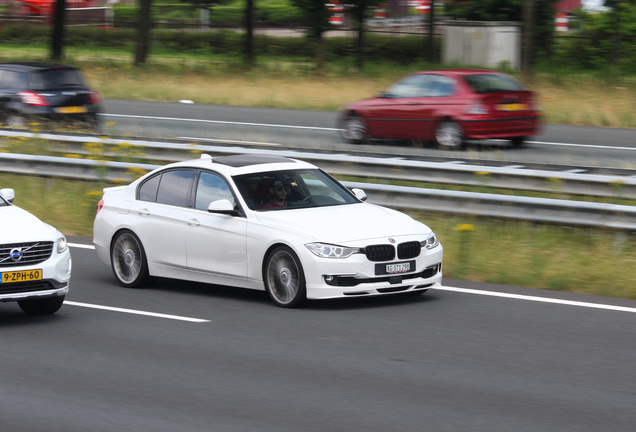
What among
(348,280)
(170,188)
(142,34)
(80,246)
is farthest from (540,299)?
(142,34)

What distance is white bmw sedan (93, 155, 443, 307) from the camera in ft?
33.6

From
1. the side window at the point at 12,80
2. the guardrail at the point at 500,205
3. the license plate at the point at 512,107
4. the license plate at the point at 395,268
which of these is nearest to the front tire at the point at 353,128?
the license plate at the point at 512,107

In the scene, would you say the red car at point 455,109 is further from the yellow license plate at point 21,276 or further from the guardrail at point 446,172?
the yellow license plate at point 21,276

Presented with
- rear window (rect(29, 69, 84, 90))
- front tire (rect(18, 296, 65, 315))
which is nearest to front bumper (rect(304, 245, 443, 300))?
front tire (rect(18, 296, 65, 315))

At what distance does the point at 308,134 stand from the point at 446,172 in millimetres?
11088

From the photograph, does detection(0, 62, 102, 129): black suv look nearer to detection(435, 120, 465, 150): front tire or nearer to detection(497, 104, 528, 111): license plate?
detection(435, 120, 465, 150): front tire

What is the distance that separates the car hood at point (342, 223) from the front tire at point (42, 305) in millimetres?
2034

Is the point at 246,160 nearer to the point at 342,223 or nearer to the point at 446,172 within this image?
Result: the point at 342,223

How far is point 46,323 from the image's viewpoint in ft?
32.8

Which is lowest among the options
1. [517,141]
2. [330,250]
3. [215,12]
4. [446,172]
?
[215,12]

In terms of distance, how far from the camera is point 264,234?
1057cm

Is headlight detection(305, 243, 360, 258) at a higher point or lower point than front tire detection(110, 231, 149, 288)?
higher

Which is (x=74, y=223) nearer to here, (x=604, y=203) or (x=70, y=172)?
(x=70, y=172)

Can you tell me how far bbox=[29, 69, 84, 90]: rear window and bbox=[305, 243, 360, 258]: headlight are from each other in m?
14.4
